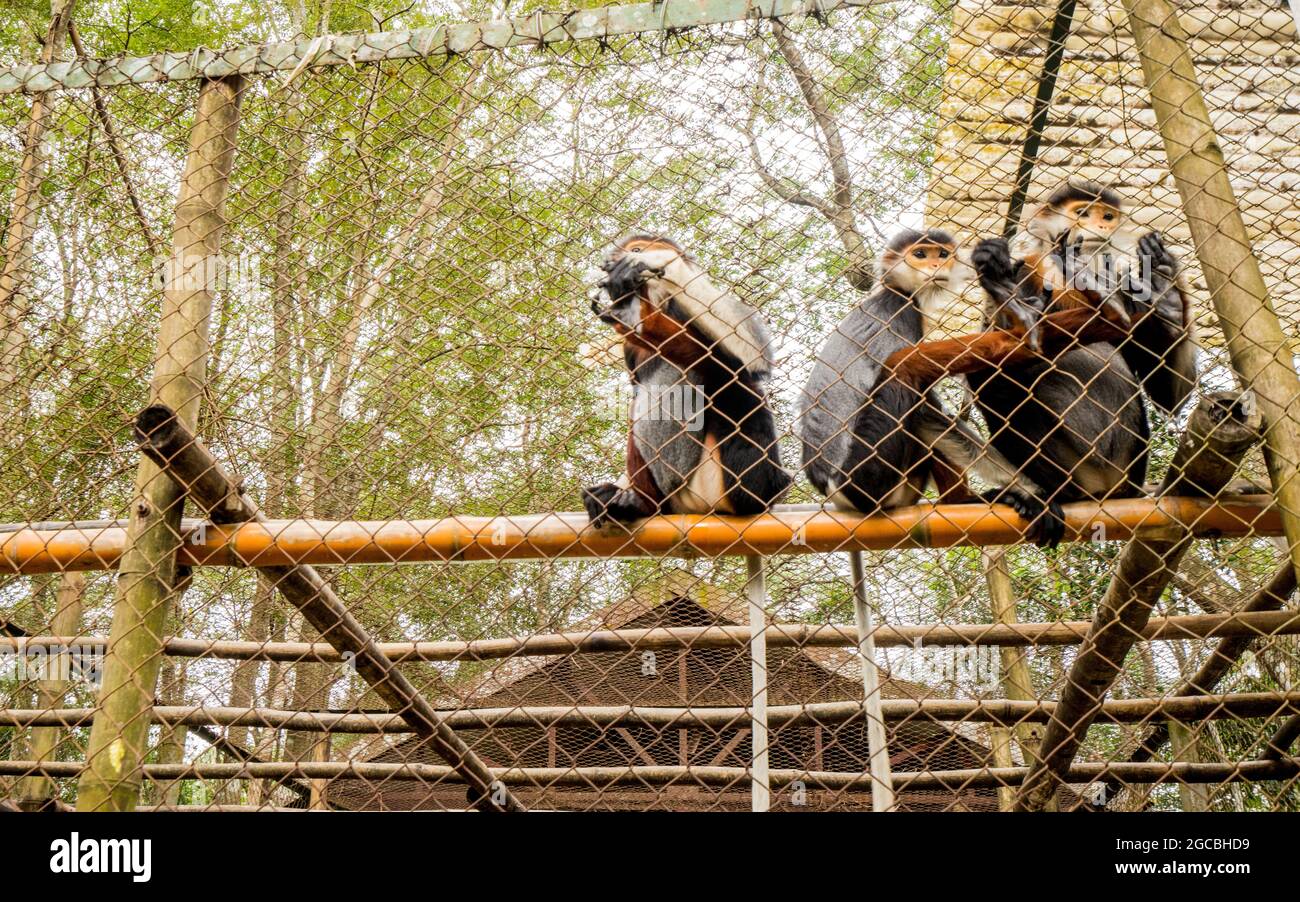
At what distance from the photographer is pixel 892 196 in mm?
2350

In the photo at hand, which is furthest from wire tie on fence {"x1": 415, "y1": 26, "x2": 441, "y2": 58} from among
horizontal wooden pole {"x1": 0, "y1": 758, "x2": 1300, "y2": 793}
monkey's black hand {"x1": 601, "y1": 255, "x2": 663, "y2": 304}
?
horizontal wooden pole {"x1": 0, "y1": 758, "x2": 1300, "y2": 793}

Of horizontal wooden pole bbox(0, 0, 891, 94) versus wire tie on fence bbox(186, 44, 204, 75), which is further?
wire tie on fence bbox(186, 44, 204, 75)

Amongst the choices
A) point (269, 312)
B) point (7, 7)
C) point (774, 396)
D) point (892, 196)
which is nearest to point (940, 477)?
point (774, 396)

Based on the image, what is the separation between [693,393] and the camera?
2531mm

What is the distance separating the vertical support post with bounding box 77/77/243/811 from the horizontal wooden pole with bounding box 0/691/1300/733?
728mm

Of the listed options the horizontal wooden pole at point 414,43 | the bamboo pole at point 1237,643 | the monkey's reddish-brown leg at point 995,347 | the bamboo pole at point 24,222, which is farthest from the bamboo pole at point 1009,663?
the bamboo pole at point 24,222

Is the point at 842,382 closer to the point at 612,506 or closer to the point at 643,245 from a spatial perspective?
the point at 643,245

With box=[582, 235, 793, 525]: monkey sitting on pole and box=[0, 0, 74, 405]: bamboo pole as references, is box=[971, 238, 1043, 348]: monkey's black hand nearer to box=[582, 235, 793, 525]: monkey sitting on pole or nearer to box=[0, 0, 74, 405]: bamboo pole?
box=[582, 235, 793, 525]: monkey sitting on pole

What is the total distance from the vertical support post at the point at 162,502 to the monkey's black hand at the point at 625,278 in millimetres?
946

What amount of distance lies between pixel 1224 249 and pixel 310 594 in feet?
7.00

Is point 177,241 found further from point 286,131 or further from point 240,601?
point 240,601

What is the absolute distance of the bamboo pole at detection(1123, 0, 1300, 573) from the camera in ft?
5.98

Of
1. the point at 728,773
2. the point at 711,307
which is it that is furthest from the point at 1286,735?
the point at 711,307

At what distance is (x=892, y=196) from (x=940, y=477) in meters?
0.77
